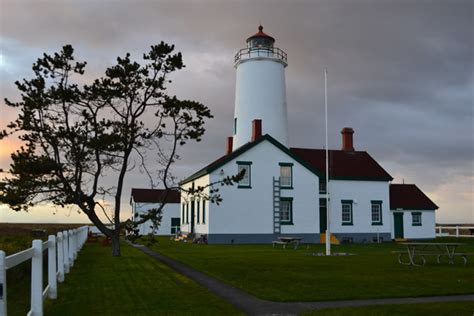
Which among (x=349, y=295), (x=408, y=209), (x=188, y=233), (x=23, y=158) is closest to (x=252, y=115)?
(x=188, y=233)

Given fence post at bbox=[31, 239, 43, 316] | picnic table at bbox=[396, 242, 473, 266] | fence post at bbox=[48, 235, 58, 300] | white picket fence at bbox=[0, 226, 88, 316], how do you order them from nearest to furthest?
white picket fence at bbox=[0, 226, 88, 316]
fence post at bbox=[31, 239, 43, 316]
fence post at bbox=[48, 235, 58, 300]
picnic table at bbox=[396, 242, 473, 266]

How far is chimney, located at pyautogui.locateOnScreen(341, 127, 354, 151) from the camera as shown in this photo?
37.5 metres

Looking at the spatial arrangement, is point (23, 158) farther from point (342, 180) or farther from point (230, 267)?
point (342, 180)

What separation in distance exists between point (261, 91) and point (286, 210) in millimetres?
7882

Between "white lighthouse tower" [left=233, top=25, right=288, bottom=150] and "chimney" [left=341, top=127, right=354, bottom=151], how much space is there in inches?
226

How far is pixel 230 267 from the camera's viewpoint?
15.0m

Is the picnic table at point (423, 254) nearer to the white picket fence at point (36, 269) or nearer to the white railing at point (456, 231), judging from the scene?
the white picket fence at point (36, 269)

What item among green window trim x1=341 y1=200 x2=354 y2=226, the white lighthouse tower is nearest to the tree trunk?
the white lighthouse tower

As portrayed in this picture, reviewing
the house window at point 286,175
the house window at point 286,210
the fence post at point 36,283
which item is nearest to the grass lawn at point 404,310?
the fence post at point 36,283

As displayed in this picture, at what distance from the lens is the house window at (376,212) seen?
3459 centimetres

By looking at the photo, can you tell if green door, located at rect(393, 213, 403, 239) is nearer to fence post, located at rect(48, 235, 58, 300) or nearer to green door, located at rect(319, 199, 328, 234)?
green door, located at rect(319, 199, 328, 234)

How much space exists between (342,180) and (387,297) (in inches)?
981

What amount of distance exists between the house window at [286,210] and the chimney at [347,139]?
8.27m

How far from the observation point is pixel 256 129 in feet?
106
